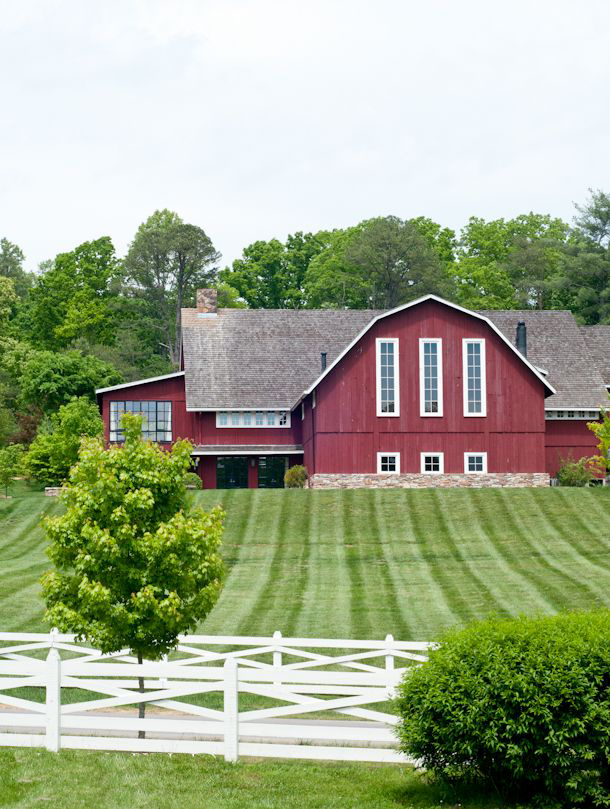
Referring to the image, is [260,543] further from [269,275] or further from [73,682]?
[269,275]

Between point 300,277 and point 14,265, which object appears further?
point 14,265

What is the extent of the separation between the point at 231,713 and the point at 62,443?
126 ft

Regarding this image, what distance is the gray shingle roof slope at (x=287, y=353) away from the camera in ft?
176

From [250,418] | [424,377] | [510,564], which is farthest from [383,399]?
[510,564]

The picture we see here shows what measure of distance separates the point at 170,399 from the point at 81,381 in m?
14.5

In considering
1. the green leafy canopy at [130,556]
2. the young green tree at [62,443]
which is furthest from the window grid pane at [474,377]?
the green leafy canopy at [130,556]

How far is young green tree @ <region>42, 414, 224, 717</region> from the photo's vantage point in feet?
51.0

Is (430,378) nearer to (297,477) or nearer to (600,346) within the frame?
(297,477)

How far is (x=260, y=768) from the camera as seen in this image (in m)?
13.0

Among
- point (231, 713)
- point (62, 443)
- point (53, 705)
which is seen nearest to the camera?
point (231, 713)

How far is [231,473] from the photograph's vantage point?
180 feet

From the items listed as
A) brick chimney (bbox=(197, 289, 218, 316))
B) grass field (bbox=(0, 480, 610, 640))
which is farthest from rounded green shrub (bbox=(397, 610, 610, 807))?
brick chimney (bbox=(197, 289, 218, 316))

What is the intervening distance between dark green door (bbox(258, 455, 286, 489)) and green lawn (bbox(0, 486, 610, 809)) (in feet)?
27.3

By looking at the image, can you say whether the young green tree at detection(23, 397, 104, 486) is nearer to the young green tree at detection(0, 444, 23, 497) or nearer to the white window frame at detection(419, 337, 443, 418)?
the young green tree at detection(0, 444, 23, 497)
